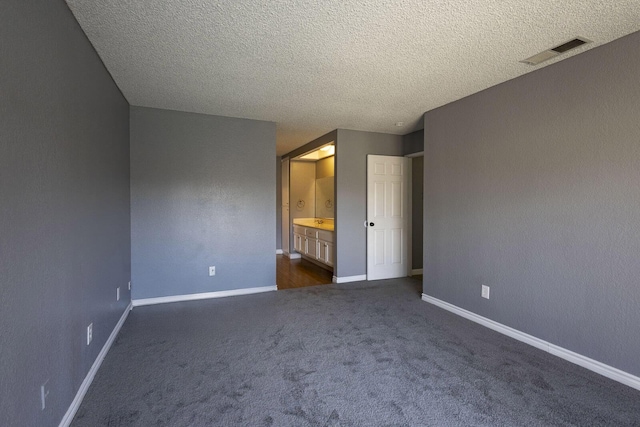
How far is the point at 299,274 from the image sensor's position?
5.66m

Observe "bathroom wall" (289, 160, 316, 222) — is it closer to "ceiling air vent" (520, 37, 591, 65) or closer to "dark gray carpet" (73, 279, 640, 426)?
"dark gray carpet" (73, 279, 640, 426)

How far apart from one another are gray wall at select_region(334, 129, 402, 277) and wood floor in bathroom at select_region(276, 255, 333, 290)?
47 centimetres

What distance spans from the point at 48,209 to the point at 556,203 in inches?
138

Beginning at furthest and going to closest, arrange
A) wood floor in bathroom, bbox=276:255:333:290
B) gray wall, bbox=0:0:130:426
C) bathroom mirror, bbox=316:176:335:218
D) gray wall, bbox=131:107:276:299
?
bathroom mirror, bbox=316:176:335:218, wood floor in bathroom, bbox=276:255:333:290, gray wall, bbox=131:107:276:299, gray wall, bbox=0:0:130:426

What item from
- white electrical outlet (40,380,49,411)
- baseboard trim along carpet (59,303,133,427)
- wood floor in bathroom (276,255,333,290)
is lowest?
wood floor in bathroom (276,255,333,290)

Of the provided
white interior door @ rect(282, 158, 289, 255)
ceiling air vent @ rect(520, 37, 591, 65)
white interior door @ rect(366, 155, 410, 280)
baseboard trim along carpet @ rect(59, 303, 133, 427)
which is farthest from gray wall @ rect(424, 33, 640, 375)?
white interior door @ rect(282, 158, 289, 255)

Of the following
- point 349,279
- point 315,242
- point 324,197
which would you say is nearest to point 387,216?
point 349,279

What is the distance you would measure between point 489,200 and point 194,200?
11.3 feet

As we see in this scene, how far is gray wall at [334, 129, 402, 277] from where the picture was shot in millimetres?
4887

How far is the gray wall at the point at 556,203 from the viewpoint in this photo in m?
2.26

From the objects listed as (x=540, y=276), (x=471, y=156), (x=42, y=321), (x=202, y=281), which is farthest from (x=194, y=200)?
(x=540, y=276)

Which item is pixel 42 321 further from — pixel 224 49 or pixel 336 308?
pixel 336 308

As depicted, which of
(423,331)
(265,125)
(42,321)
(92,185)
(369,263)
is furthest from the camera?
(369,263)

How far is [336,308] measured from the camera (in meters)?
3.78
